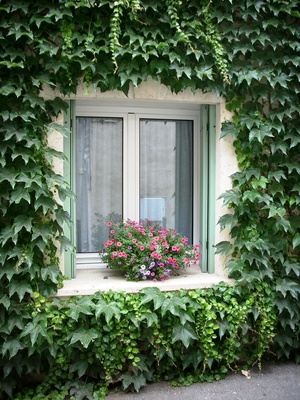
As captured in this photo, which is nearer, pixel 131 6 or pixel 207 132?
pixel 131 6

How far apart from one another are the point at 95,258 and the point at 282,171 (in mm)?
1860

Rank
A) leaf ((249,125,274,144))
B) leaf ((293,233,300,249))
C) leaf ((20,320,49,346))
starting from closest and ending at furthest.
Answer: leaf ((20,320,49,346))
leaf ((249,125,274,144))
leaf ((293,233,300,249))

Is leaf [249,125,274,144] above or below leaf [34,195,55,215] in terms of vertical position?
above

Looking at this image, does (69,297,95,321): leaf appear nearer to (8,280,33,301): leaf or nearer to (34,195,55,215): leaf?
(8,280,33,301): leaf

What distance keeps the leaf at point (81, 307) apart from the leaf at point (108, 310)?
0.06 m

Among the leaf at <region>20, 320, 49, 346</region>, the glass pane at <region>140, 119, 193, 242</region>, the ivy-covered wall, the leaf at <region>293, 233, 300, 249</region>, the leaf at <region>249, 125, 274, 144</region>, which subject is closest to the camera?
the leaf at <region>20, 320, 49, 346</region>

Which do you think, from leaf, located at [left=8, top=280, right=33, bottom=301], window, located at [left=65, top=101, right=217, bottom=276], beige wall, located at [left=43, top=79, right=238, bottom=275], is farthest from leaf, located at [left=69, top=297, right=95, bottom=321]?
beige wall, located at [left=43, top=79, right=238, bottom=275]

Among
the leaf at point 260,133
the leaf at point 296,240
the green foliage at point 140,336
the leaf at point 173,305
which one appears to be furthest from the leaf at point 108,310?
the leaf at point 260,133

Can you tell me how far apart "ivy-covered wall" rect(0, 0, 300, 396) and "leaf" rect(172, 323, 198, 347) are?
600 millimetres

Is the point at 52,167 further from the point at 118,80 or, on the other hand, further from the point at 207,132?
the point at 207,132

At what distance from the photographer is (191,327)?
314cm

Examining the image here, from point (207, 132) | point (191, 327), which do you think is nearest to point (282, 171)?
point (207, 132)

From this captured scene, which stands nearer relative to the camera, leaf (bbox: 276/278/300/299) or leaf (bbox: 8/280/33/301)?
leaf (bbox: 8/280/33/301)

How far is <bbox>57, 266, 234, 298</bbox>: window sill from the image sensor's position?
10.3 ft
